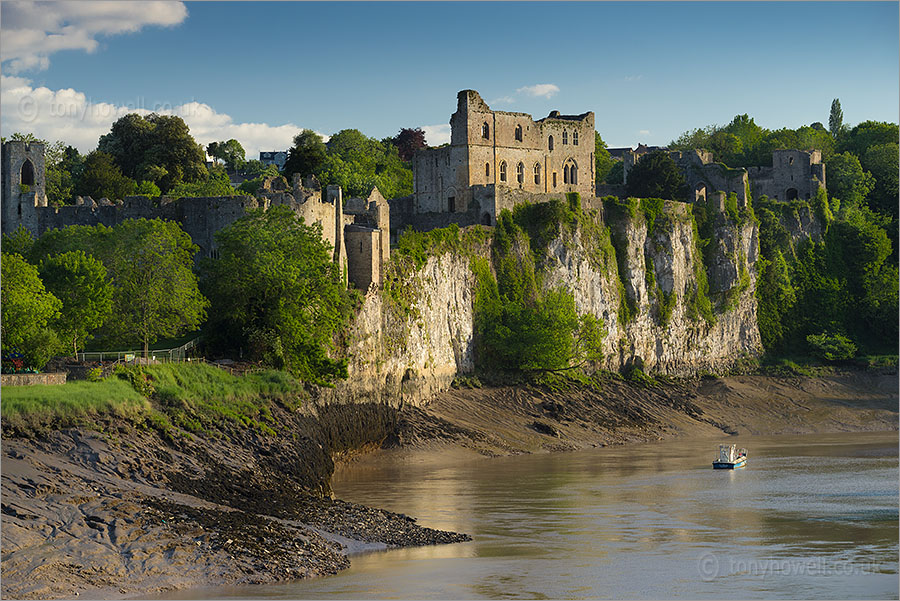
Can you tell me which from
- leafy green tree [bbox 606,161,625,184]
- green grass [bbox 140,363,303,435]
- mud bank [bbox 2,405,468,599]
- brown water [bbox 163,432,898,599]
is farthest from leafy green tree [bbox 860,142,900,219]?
mud bank [bbox 2,405,468,599]

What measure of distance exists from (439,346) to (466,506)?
2764 cm

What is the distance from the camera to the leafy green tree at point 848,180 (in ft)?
375

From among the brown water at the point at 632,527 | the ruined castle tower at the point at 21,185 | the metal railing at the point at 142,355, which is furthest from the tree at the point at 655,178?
the metal railing at the point at 142,355

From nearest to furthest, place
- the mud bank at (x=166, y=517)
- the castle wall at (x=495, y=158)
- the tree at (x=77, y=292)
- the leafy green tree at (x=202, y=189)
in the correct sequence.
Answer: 1. the mud bank at (x=166, y=517)
2. the tree at (x=77, y=292)
3. the leafy green tree at (x=202, y=189)
4. the castle wall at (x=495, y=158)

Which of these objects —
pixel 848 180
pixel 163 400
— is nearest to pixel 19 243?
pixel 163 400

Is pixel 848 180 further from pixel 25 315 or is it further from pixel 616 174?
pixel 25 315

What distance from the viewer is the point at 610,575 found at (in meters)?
41.6

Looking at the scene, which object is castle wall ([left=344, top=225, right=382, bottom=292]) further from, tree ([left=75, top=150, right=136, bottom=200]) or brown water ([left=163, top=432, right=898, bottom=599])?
tree ([left=75, top=150, right=136, bottom=200])

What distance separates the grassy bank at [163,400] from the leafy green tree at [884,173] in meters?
66.2

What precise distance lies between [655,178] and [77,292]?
55.8 meters

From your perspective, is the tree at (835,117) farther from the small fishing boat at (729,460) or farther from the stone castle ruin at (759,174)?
the small fishing boat at (729,460)

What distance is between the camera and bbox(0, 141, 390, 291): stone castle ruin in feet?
236

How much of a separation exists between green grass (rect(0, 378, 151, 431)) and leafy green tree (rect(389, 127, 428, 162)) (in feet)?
242

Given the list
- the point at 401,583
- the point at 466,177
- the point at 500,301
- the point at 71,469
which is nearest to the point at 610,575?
the point at 401,583
